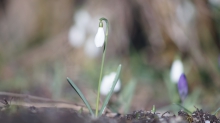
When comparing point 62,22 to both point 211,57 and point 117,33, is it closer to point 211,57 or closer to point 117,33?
point 117,33

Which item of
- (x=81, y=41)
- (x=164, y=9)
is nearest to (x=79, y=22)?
(x=81, y=41)

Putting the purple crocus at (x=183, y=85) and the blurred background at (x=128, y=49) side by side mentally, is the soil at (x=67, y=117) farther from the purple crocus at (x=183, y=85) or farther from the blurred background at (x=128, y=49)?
the blurred background at (x=128, y=49)

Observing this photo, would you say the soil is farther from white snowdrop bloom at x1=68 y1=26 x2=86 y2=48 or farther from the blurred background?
white snowdrop bloom at x1=68 y1=26 x2=86 y2=48

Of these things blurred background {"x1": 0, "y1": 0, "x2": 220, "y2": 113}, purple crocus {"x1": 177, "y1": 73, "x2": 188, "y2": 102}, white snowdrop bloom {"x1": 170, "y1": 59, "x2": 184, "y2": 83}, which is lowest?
purple crocus {"x1": 177, "y1": 73, "x2": 188, "y2": 102}

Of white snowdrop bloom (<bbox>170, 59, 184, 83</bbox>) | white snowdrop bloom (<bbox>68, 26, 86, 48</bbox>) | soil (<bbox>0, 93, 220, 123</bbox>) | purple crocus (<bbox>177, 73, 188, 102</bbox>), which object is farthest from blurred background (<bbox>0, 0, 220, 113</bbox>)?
soil (<bbox>0, 93, 220, 123</bbox>)

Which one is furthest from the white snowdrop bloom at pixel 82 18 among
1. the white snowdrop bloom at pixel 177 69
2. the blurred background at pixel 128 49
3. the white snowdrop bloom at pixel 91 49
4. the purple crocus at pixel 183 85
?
the purple crocus at pixel 183 85

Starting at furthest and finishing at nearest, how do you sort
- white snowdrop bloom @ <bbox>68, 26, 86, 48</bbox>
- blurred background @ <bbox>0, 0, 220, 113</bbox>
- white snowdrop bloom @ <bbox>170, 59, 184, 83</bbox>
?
white snowdrop bloom @ <bbox>68, 26, 86, 48</bbox>
blurred background @ <bbox>0, 0, 220, 113</bbox>
white snowdrop bloom @ <bbox>170, 59, 184, 83</bbox>

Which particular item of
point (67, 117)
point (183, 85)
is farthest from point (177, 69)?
point (67, 117)

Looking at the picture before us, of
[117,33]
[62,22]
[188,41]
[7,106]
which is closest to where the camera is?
[7,106]

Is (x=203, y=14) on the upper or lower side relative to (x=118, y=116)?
upper
